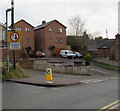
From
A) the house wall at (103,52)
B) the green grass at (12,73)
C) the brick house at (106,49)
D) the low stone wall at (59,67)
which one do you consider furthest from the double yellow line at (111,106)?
the house wall at (103,52)

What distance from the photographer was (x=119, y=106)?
755 centimetres

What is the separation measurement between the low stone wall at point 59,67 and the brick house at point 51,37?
2205cm

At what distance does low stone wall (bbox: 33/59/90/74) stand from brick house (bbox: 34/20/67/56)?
72.3 ft

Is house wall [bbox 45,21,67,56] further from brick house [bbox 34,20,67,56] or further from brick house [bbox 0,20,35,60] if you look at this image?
brick house [bbox 0,20,35,60]

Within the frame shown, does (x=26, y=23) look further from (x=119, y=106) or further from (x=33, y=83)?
(x=119, y=106)

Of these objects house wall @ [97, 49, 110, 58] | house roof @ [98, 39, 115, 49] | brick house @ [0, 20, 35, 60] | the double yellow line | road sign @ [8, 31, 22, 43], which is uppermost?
brick house @ [0, 20, 35, 60]

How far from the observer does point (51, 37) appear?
4825 cm

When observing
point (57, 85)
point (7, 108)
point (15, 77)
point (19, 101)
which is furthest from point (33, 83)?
point (7, 108)

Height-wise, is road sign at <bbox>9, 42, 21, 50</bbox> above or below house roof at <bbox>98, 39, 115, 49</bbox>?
below

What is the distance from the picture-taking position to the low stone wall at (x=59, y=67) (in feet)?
80.8

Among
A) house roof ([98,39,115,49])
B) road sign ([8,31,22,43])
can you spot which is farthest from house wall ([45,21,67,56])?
road sign ([8,31,22,43])

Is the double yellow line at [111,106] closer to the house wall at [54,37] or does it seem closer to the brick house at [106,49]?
the house wall at [54,37]

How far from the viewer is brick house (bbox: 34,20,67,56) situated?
47.5 m

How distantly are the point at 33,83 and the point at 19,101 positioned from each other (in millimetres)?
5384
